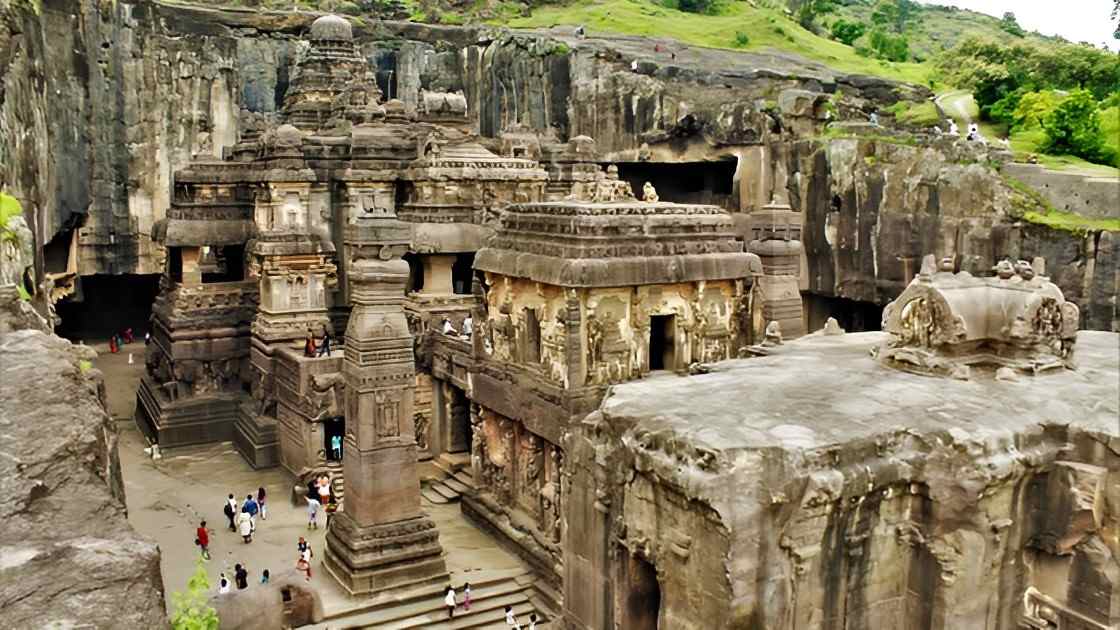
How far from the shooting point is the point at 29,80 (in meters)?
20.1

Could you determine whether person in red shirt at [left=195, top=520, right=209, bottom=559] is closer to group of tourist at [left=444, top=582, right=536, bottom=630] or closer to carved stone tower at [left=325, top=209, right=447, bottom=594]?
carved stone tower at [left=325, top=209, right=447, bottom=594]

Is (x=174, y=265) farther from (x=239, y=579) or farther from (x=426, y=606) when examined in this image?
(x=426, y=606)

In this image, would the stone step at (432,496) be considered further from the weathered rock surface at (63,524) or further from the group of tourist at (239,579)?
the weathered rock surface at (63,524)

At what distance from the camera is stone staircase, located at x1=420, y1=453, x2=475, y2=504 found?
19344 mm

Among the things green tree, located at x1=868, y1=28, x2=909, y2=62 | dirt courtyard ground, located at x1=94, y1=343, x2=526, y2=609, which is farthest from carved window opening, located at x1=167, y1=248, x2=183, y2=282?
green tree, located at x1=868, y1=28, x2=909, y2=62

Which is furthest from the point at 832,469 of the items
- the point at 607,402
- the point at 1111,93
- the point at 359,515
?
the point at 1111,93

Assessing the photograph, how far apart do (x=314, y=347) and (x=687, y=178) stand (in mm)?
20346

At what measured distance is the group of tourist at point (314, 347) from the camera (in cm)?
2178

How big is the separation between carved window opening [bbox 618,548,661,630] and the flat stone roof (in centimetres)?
153

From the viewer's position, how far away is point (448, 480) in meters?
20.0

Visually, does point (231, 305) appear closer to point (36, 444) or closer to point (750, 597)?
point (750, 597)

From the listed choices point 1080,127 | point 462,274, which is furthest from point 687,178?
point 1080,127

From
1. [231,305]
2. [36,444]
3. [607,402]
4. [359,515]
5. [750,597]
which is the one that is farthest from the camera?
[231,305]

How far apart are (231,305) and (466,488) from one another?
9179mm
